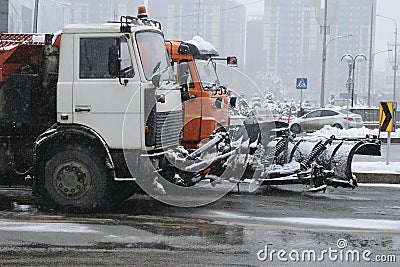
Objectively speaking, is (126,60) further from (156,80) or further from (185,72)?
(185,72)

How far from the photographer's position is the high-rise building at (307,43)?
11000 centimetres

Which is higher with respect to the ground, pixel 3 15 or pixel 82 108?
pixel 3 15

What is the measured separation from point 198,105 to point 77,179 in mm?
4083

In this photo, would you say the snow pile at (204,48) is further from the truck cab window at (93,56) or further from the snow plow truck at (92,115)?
the truck cab window at (93,56)

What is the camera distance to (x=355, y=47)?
11556 centimetres

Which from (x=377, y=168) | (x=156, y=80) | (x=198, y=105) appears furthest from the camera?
(x=377, y=168)

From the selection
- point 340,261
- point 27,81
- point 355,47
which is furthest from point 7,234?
point 355,47

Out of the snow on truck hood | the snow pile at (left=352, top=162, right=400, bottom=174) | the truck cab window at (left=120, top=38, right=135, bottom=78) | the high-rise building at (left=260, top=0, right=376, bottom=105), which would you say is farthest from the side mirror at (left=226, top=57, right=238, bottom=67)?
the high-rise building at (left=260, top=0, right=376, bottom=105)

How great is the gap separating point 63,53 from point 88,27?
1.67 feet

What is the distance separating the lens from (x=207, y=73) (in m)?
14.4

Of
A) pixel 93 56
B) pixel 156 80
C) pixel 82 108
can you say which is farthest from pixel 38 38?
pixel 156 80

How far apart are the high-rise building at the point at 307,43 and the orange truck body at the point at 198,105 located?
94267 millimetres

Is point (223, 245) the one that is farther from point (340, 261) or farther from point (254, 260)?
point (340, 261)

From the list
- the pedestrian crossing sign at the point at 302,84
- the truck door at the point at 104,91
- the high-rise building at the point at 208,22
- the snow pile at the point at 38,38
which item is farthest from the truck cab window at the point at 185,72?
the high-rise building at the point at 208,22
